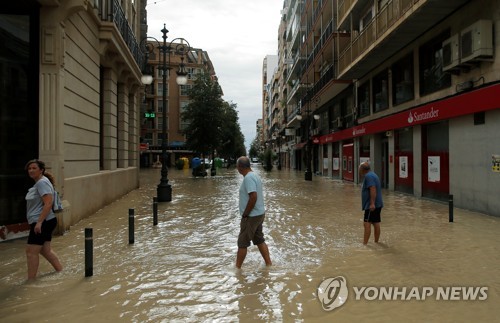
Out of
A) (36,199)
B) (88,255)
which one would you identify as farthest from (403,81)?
(36,199)

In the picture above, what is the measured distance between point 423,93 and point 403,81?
2.17 meters

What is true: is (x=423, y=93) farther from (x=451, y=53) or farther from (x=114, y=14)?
(x=114, y=14)

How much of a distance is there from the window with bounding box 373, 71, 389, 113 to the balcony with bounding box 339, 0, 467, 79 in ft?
2.43

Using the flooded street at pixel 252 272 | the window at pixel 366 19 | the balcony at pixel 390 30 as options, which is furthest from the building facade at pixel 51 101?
the window at pixel 366 19

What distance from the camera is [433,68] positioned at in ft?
48.3

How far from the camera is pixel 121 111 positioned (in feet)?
55.4

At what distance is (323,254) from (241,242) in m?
1.80

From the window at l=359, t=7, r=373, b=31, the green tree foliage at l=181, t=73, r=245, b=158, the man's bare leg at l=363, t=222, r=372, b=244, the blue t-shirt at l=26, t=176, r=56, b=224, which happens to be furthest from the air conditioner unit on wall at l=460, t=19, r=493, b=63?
the green tree foliage at l=181, t=73, r=245, b=158

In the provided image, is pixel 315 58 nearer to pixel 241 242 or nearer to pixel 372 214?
pixel 372 214

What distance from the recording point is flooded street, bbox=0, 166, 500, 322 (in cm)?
417

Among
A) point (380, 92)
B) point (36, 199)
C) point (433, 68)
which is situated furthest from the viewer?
point (380, 92)

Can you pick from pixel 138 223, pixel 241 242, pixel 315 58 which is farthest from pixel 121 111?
pixel 315 58

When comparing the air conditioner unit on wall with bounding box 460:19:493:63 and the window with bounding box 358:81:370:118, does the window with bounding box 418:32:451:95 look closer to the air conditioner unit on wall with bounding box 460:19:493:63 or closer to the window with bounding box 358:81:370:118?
the air conditioner unit on wall with bounding box 460:19:493:63

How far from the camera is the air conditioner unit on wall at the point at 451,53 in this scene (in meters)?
12.1
